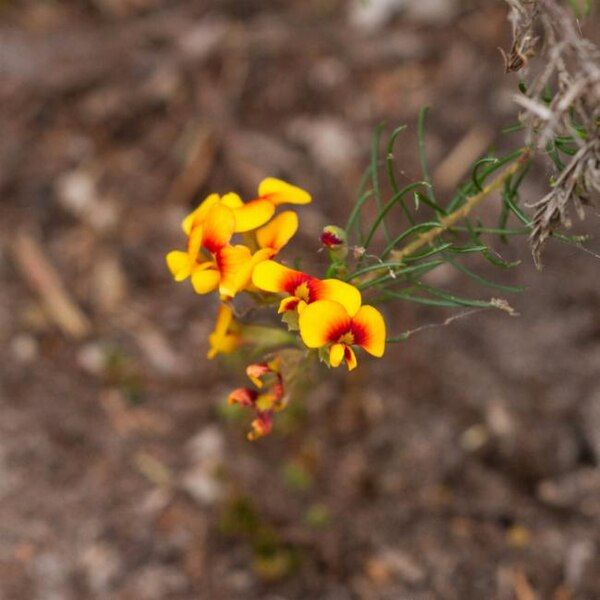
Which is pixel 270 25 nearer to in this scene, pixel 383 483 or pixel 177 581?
pixel 383 483

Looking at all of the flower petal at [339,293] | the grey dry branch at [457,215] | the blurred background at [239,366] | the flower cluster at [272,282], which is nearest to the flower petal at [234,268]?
the flower cluster at [272,282]

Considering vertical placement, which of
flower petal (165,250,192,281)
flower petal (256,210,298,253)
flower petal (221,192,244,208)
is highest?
flower petal (221,192,244,208)

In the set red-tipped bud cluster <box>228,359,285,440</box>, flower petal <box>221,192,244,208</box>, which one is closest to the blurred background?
red-tipped bud cluster <box>228,359,285,440</box>

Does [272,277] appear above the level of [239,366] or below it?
above

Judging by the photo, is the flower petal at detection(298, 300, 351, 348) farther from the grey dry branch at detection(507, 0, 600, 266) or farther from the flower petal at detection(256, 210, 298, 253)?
the grey dry branch at detection(507, 0, 600, 266)

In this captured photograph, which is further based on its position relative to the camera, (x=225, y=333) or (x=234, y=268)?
(x=225, y=333)

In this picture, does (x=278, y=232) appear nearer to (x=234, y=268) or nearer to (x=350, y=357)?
(x=234, y=268)

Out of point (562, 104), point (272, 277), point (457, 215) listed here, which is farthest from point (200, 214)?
point (562, 104)
